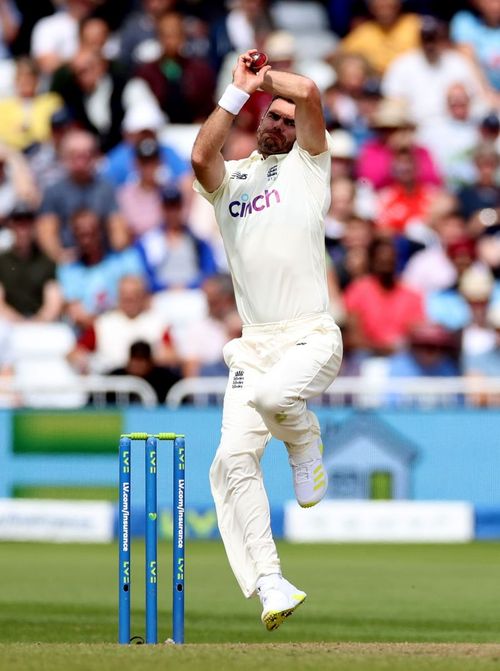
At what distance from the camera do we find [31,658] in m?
6.32

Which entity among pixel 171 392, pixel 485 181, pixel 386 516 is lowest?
pixel 386 516

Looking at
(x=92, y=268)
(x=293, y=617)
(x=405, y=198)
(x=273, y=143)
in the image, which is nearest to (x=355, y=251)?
(x=405, y=198)

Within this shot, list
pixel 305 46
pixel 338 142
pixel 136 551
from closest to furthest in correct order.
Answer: pixel 136 551 → pixel 338 142 → pixel 305 46

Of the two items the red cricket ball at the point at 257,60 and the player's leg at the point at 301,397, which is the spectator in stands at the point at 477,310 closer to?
the player's leg at the point at 301,397

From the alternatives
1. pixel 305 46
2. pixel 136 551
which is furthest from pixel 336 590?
pixel 305 46

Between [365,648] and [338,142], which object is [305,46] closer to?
[338,142]

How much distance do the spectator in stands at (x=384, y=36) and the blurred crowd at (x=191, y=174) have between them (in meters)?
0.02

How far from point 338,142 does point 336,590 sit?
7.39m

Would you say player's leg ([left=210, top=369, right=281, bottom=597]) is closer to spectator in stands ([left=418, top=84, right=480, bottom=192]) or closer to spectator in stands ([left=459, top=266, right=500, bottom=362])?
spectator in stands ([left=459, top=266, right=500, bottom=362])

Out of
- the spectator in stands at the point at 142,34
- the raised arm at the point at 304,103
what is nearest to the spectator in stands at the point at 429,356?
the spectator in stands at the point at 142,34

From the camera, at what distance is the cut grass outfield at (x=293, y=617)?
6363mm

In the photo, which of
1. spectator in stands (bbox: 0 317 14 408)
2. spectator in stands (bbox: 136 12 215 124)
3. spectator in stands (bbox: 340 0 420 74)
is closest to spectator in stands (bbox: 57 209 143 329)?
spectator in stands (bbox: 0 317 14 408)

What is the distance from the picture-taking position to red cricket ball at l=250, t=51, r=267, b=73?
7182 mm

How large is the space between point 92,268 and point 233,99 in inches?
355
